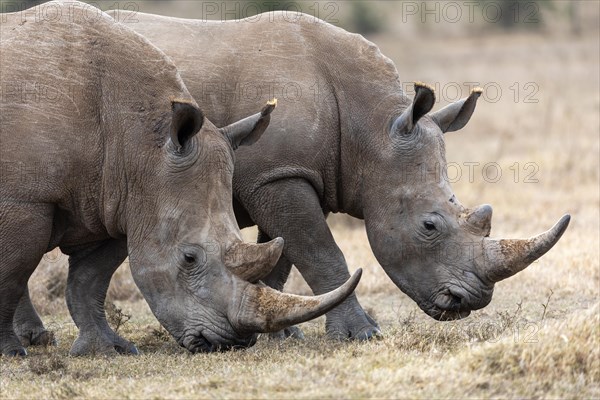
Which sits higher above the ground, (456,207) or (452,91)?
(456,207)

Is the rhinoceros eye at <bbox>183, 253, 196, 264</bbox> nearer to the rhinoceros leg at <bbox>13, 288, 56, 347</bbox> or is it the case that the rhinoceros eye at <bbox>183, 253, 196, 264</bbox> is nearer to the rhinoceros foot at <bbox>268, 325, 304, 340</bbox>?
the rhinoceros foot at <bbox>268, 325, 304, 340</bbox>

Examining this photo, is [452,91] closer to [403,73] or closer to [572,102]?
[403,73]

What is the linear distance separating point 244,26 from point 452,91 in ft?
57.4

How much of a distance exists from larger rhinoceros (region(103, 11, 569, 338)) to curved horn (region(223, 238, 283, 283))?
127cm

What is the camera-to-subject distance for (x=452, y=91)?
26734 millimetres

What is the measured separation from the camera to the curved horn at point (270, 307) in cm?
733

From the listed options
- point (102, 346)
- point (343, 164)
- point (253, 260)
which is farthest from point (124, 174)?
point (343, 164)

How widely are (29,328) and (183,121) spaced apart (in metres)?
2.53

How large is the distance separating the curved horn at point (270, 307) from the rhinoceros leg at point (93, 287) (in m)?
1.59

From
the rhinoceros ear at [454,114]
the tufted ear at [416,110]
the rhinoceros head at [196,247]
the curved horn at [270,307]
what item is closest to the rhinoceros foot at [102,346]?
the rhinoceros head at [196,247]

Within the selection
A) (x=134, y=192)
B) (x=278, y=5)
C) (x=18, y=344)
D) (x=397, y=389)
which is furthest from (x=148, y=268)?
(x=278, y=5)

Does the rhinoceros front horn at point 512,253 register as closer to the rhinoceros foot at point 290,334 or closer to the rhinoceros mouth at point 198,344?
the rhinoceros foot at point 290,334

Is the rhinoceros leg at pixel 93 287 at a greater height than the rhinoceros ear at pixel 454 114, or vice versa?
the rhinoceros ear at pixel 454 114

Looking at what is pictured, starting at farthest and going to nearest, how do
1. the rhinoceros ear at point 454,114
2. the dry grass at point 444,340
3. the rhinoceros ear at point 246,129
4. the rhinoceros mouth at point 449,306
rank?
the rhinoceros ear at point 454,114 < the rhinoceros mouth at point 449,306 < the rhinoceros ear at point 246,129 < the dry grass at point 444,340
